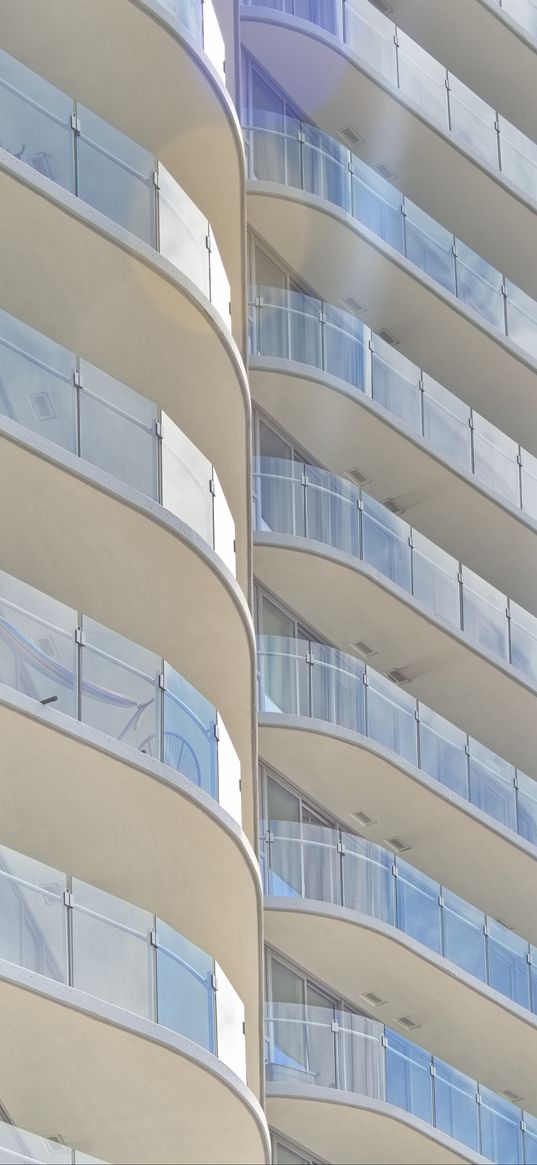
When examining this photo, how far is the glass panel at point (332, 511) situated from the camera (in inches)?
1105

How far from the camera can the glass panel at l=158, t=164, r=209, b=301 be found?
839 inches

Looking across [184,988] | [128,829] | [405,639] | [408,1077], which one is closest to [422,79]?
[405,639]

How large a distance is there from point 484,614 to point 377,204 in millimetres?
5152

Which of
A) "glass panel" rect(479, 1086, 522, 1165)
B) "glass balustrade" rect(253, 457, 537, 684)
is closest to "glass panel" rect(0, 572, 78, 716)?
"glass balustrade" rect(253, 457, 537, 684)

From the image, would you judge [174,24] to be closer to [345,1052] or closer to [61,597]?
Result: [61,597]

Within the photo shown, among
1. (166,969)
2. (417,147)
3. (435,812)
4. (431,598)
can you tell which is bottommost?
(166,969)

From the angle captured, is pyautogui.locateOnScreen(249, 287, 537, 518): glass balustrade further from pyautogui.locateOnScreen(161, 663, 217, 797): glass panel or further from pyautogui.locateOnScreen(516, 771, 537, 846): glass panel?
pyautogui.locateOnScreen(161, 663, 217, 797): glass panel

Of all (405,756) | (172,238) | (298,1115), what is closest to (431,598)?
(405,756)

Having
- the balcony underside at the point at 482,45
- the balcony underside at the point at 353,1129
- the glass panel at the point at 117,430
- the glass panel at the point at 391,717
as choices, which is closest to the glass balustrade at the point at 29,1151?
the glass panel at the point at 117,430

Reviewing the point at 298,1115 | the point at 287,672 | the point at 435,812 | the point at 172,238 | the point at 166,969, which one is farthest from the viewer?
the point at 435,812

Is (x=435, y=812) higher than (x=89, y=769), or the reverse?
(x=435, y=812)

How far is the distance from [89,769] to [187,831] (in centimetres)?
162

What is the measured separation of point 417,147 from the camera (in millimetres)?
32344

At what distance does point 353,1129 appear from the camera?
84.5 feet
